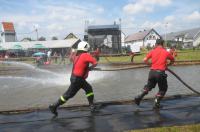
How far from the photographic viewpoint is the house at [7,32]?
120625 mm

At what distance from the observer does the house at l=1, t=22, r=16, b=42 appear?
120625 millimetres

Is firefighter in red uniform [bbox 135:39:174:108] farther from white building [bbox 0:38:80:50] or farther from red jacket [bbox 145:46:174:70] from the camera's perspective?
white building [bbox 0:38:80:50]

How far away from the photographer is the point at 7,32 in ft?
A: 396

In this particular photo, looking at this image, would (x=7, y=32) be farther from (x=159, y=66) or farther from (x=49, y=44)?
(x=159, y=66)

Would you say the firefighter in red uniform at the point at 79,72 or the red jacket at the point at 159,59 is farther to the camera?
the red jacket at the point at 159,59

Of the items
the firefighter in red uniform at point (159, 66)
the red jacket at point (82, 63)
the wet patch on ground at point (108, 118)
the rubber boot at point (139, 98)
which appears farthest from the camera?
the rubber boot at point (139, 98)

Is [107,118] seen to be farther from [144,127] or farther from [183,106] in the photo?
[183,106]

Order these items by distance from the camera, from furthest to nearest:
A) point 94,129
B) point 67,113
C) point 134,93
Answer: point 134,93
point 67,113
point 94,129

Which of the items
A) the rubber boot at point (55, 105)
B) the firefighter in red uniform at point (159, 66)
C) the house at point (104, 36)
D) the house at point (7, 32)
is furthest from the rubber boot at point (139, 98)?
the house at point (7, 32)

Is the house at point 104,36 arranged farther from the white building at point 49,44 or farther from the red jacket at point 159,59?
the red jacket at point 159,59

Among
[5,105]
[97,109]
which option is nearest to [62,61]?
[5,105]

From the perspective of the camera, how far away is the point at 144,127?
8289mm

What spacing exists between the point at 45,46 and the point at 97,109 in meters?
65.0

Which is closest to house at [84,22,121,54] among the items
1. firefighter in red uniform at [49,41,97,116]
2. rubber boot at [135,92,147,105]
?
rubber boot at [135,92,147,105]
